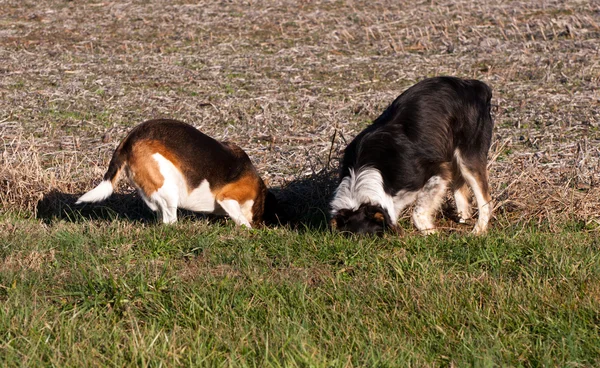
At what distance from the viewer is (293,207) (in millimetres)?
8219

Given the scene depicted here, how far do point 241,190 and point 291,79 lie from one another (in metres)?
4.99

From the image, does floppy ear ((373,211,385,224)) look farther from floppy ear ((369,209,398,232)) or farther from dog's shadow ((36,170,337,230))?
dog's shadow ((36,170,337,230))

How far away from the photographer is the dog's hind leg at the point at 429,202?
7.00 meters

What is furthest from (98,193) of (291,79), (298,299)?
(291,79)

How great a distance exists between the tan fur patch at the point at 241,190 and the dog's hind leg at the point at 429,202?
5.28 ft

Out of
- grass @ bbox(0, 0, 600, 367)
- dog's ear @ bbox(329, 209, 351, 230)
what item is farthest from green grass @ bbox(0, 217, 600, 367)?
dog's ear @ bbox(329, 209, 351, 230)

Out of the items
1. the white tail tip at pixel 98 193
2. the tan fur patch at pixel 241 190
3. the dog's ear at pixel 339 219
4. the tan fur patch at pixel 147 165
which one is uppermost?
the tan fur patch at pixel 147 165

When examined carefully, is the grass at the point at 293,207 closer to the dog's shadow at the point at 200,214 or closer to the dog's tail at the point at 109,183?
the dog's shadow at the point at 200,214

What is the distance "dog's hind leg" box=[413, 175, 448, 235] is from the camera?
7.00m

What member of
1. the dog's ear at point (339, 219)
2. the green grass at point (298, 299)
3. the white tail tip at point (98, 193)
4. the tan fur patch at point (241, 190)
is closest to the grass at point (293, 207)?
the green grass at point (298, 299)

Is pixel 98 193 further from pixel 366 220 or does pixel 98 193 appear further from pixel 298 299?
pixel 298 299

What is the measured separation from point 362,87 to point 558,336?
7765 mm

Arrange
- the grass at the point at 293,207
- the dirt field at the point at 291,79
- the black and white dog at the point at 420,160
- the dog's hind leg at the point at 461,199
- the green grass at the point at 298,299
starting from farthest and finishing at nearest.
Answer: the dirt field at the point at 291,79, the dog's hind leg at the point at 461,199, the black and white dog at the point at 420,160, the grass at the point at 293,207, the green grass at the point at 298,299

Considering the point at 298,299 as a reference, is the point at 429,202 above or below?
below
